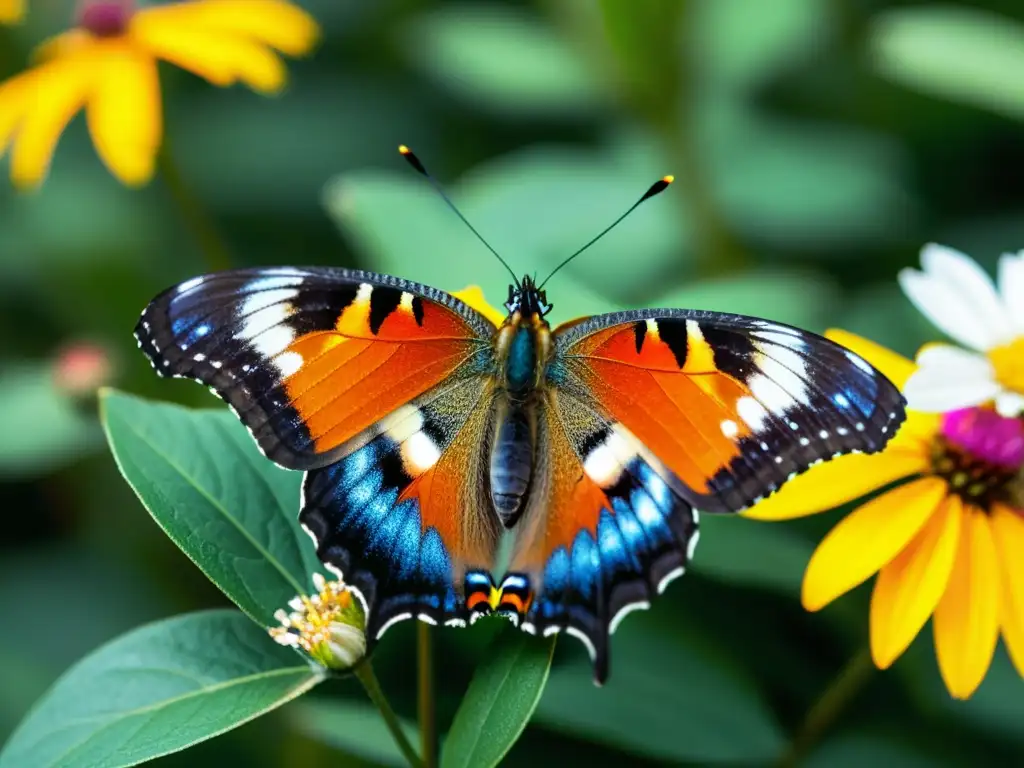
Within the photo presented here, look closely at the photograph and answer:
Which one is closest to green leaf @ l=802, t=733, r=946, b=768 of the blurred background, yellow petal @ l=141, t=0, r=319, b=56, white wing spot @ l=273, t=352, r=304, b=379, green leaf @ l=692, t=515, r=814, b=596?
the blurred background

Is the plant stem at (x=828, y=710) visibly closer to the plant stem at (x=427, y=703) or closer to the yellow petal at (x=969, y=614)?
the yellow petal at (x=969, y=614)

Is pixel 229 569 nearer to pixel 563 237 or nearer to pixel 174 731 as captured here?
pixel 174 731

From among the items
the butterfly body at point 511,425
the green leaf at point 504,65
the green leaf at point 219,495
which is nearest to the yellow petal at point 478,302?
the butterfly body at point 511,425

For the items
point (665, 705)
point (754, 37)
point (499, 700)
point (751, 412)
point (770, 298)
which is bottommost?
point (665, 705)

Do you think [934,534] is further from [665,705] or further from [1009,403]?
[665,705]

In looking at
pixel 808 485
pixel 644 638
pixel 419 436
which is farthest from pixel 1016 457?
pixel 419 436

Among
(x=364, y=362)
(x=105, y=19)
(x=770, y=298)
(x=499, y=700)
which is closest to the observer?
(x=499, y=700)

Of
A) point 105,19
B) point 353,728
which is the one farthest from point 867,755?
point 105,19
